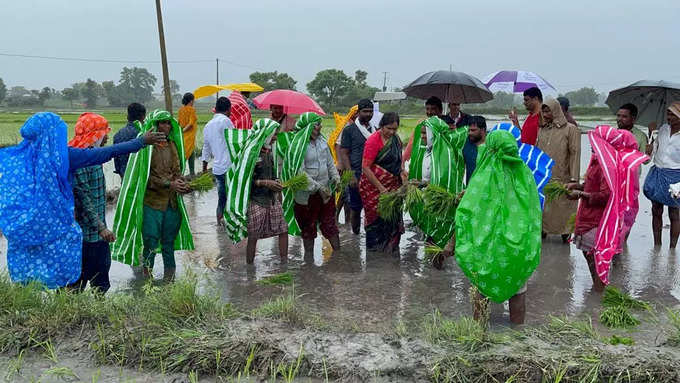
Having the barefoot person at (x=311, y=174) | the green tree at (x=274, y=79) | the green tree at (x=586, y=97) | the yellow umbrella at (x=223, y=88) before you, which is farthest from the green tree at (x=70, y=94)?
the green tree at (x=586, y=97)

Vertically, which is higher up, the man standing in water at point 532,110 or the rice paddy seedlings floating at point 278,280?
the man standing in water at point 532,110

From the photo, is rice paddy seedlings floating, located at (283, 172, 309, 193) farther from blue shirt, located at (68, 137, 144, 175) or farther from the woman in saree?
blue shirt, located at (68, 137, 144, 175)

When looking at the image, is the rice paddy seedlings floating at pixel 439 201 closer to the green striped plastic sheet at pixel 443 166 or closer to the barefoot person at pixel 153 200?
the green striped plastic sheet at pixel 443 166

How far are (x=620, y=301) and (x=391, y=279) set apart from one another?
1.99 meters

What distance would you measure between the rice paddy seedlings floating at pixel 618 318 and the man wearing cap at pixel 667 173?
268 cm

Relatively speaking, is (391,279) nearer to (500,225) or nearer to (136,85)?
(500,225)

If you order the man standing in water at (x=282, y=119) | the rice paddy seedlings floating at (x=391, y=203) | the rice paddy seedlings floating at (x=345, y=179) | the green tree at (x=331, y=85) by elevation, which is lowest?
the rice paddy seedlings floating at (x=391, y=203)

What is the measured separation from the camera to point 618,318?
441 centimetres

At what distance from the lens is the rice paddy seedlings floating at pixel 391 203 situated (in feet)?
19.3

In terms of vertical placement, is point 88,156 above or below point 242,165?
above

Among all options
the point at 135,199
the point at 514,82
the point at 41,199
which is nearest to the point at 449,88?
the point at 514,82

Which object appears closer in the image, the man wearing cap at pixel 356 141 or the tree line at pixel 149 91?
the man wearing cap at pixel 356 141

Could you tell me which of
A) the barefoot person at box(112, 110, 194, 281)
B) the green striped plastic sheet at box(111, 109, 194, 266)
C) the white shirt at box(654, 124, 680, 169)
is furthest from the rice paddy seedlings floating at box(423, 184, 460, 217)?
the white shirt at box(654, 124, 680, 169)

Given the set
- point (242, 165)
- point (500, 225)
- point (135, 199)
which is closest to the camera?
point (500, 225)
